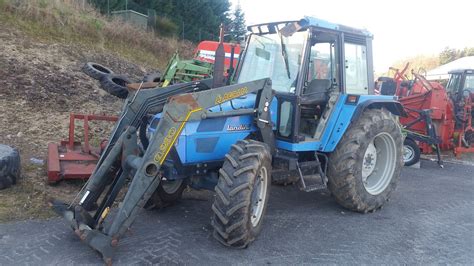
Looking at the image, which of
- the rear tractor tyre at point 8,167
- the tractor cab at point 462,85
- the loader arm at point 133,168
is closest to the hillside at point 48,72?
the rear tractor tyre at point 8,167

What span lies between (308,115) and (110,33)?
11034mm

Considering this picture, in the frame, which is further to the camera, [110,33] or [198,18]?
[198,18]

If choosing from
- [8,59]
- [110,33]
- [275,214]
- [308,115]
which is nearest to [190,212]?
[275,214]

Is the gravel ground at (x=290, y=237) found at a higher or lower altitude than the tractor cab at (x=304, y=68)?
lower

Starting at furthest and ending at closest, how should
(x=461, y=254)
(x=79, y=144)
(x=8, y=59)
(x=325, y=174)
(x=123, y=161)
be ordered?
(x=8, y=59) → (x=79, y=144) → (x=325, y=174) → (x=461, y=254) → (x=123, y=161)

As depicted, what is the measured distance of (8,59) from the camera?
33.9ft

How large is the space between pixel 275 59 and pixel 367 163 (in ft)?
6.33

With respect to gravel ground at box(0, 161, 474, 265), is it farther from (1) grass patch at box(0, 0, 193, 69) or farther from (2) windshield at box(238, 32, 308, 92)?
(1) grass patch at box(0, 0, 193, 69)

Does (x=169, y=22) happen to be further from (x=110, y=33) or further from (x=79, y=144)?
(x=79, y=144)

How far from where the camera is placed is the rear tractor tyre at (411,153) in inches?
402

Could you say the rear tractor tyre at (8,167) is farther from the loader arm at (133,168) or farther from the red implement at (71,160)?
the loader arm at (133,168)

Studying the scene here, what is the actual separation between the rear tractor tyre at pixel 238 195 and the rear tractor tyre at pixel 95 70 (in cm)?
778

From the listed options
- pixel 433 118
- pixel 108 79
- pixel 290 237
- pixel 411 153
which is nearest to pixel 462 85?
pixel 433 118

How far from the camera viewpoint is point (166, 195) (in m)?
5.58
